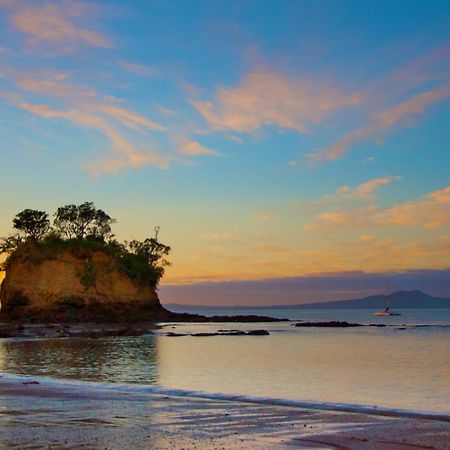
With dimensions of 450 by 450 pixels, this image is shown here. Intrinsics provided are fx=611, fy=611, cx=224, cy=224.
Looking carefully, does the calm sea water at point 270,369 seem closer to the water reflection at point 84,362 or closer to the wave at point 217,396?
the water reflection at point 84,362

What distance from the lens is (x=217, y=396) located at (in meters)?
20.1

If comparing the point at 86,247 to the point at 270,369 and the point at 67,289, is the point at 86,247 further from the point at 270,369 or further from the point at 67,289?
the point at 270,369

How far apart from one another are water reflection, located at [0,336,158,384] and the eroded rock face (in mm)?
44044

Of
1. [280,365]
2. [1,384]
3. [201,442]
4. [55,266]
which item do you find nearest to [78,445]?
[201,442]

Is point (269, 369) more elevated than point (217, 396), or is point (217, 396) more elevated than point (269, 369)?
point (217, 396)

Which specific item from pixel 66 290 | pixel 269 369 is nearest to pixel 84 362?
pixel 269 369

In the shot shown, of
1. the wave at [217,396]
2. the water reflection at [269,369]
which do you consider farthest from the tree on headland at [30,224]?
the wave at [217,396]

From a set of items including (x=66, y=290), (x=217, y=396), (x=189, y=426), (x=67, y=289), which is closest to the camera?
(x=189, y=426)

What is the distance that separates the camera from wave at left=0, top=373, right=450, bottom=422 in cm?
1678

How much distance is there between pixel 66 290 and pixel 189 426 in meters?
83.2

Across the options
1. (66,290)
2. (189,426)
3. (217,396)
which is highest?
(66,290)

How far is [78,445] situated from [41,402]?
6435 mm

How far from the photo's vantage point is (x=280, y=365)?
34.5 meters

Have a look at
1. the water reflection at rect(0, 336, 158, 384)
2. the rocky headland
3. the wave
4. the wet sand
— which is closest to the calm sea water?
the water reflection at rect(0, 336, 158, 384)
